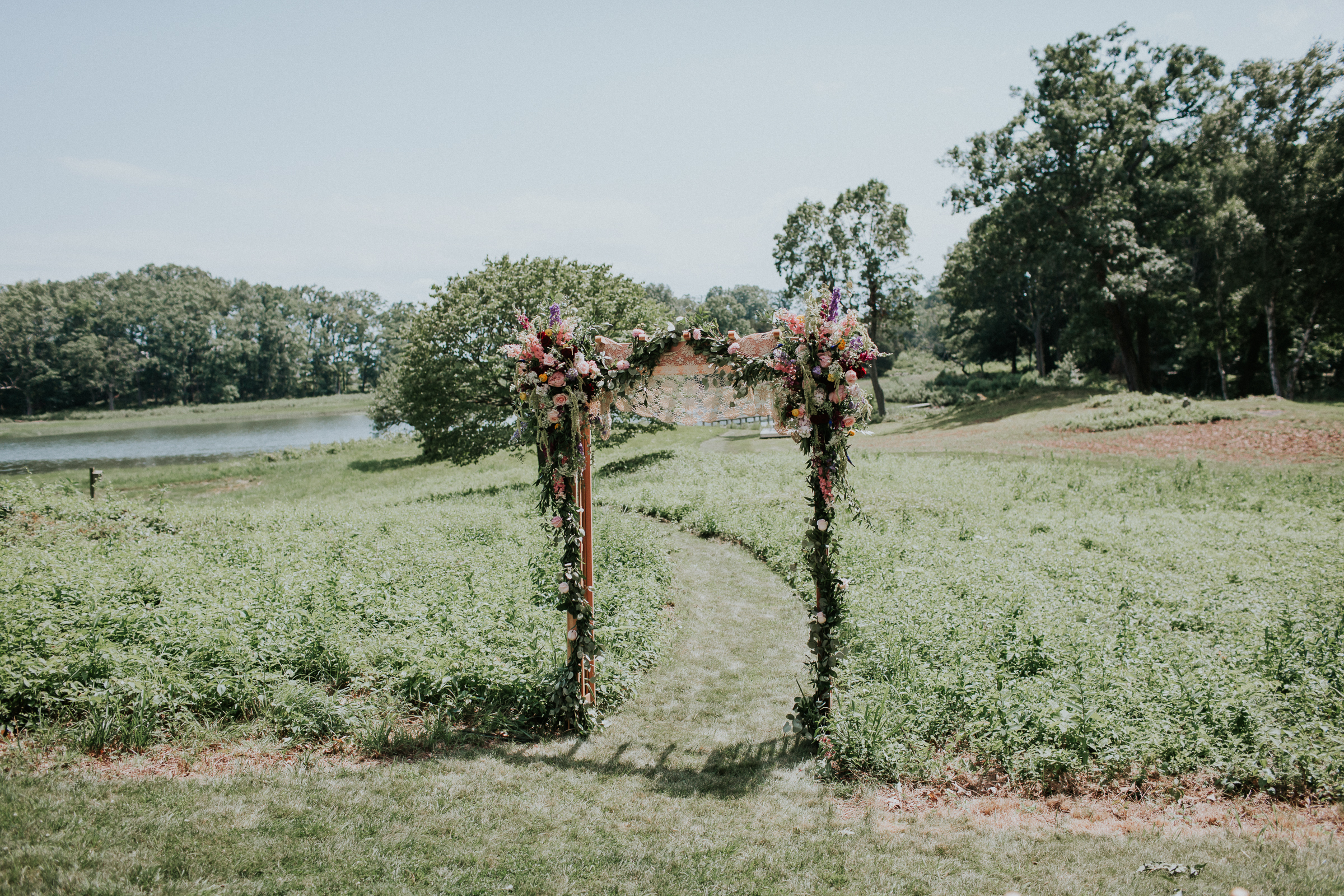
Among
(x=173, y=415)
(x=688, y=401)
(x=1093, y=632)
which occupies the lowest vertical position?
(x=1093, y=632)

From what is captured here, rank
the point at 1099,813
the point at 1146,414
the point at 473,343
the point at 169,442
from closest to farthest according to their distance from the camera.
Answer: the point at 1099,813, the point at 473,343, the point at 1146,414, the point at 169,442

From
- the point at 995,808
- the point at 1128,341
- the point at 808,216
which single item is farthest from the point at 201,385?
the point at 995,808

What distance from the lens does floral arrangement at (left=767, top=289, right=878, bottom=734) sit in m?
6.51

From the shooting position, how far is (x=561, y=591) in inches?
278

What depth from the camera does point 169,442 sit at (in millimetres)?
46531

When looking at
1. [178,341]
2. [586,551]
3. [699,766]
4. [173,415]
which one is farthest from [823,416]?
[178,341]

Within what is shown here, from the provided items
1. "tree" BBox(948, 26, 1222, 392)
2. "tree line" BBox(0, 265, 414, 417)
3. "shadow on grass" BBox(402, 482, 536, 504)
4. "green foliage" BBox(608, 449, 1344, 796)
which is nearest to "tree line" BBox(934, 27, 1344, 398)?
"tree" BBox(948, 26, 1222, 392)

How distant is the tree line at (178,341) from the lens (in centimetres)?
6738

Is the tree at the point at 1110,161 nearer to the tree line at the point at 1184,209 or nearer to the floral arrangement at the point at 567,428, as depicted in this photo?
the tree line at the point at 1184,209

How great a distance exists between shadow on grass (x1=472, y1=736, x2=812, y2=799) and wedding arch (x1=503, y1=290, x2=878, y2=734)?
0.42 metres

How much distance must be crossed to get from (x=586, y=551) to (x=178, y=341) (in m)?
91.6

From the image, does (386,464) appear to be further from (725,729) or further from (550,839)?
(550,839)

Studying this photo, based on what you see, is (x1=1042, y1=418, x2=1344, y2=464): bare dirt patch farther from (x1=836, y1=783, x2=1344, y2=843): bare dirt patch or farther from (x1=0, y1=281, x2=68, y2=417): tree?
(x1=0, y1=281, x2=68, y2=417): tree

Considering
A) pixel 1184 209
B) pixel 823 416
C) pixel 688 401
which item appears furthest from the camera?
pixel 1184 209
